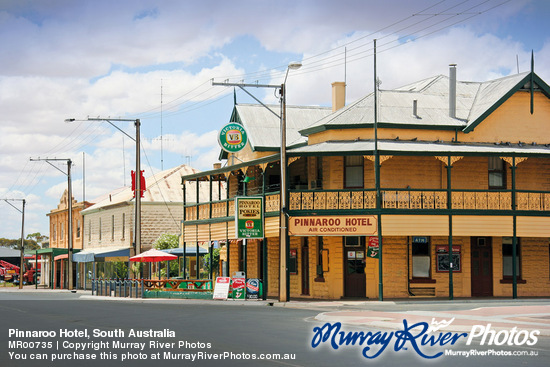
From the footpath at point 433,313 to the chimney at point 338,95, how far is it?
1252 centimetres

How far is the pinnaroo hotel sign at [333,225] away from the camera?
33.3 m

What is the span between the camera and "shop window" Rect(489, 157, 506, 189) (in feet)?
120

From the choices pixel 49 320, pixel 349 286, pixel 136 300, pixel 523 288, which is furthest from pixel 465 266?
pixel 49 320

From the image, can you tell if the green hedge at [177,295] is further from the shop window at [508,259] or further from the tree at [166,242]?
the tree at [166,242]

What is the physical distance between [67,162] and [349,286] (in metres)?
34.0

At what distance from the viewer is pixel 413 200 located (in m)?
33.7

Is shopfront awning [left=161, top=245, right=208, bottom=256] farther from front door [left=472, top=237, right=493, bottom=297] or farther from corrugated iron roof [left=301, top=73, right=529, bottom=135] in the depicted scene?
front door [left=472, top=237, right=493, bottom=297]

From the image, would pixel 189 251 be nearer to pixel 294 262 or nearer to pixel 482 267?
pixel 294 262

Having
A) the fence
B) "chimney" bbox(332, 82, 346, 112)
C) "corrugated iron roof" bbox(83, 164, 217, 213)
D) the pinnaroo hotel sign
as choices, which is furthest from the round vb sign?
"corrugated iron roof" bbox(83, 164, 217, 213)

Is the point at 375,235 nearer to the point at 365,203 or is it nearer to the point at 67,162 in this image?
the point at 365,203

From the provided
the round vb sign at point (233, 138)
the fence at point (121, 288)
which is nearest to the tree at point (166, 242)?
the fence at point (121, 288)

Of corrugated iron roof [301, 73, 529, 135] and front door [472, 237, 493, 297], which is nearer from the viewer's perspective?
front door [472, 237, 493, 297]

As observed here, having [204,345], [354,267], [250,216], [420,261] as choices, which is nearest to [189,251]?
[250,216]

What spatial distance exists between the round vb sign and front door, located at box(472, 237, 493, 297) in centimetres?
1199
